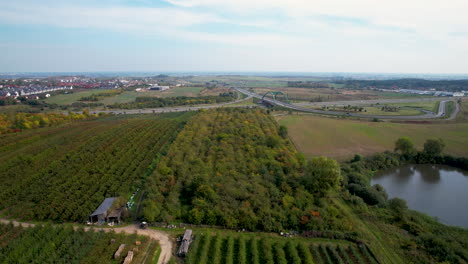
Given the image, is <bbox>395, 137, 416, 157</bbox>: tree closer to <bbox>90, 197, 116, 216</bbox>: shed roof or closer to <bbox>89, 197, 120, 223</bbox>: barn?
<bbox>89, 197, 120, 223</bbox>: barn

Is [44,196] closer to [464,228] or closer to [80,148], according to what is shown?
[80,148]

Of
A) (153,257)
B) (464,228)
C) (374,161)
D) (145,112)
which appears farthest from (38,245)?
(145,112)

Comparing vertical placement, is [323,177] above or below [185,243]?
above

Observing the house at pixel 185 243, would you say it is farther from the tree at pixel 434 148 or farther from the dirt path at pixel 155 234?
the tree at pixel 434 148

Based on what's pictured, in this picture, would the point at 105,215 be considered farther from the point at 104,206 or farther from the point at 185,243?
the point at 185,243

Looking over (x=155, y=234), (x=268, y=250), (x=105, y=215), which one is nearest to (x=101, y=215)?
(x=105, y=215)

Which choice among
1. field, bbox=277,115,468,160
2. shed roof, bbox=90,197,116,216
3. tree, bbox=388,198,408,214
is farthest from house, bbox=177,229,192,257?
field, bbox=277,115,468,160
